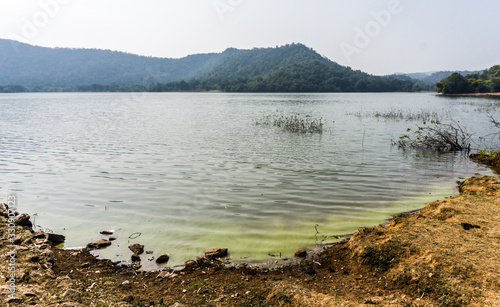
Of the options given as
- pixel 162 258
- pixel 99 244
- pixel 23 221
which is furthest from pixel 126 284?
pixel 23 221

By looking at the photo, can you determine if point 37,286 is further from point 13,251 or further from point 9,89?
point 9,89

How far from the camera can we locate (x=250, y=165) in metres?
15.6

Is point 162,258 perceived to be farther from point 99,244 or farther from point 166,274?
point 99,244

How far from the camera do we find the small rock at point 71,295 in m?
4.67

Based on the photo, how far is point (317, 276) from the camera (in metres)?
5.61

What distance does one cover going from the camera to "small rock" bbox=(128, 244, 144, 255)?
276 inches

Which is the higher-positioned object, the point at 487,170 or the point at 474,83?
the point at 474,83

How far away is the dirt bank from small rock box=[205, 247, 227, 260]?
0.97ft

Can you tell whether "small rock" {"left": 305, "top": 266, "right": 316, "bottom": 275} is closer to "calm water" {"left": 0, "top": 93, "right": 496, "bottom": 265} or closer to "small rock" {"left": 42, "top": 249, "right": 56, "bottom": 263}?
"calm water" {"left": 0, "top": 93, "right": 496, "bottom": 265}

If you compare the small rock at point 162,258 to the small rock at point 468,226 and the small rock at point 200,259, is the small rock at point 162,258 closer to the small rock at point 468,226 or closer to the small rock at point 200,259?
the small rock at point 200,259

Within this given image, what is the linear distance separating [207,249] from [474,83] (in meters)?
144

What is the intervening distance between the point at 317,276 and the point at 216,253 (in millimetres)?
2347

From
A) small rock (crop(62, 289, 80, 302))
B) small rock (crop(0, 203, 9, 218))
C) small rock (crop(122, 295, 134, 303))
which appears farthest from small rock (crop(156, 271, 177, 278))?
small rock (crop(0, 203, 9, 218))

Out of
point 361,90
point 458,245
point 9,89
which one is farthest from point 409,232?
point 9,89
